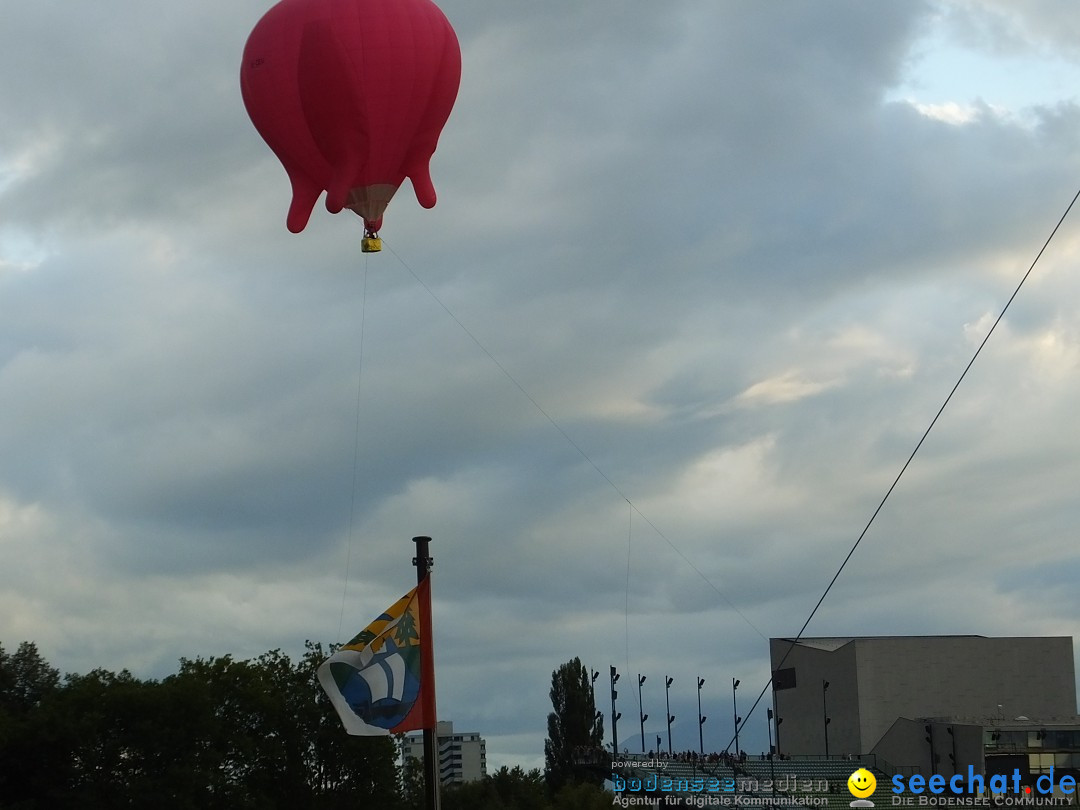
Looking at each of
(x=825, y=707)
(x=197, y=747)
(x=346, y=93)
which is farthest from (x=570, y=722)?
(x=346, y=93)

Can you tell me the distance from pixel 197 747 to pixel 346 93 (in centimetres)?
4120

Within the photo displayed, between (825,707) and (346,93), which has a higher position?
(346,93)

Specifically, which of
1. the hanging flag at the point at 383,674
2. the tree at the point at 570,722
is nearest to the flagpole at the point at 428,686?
the hanging flag at the point at 383,674

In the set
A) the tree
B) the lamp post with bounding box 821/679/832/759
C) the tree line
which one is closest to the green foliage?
the tree line

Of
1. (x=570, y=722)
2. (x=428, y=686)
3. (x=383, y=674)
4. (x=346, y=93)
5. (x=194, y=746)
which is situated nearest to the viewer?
(x=428, y=686)

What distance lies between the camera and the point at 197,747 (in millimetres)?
71375

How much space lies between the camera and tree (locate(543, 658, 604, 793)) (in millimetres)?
106188

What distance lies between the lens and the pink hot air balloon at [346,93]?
39188 millimetres

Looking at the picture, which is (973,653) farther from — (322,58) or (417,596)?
(417,596)

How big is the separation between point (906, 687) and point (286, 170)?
84.3 metres

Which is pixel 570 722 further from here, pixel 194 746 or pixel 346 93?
pixel 346 93

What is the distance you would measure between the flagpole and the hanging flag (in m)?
0.13

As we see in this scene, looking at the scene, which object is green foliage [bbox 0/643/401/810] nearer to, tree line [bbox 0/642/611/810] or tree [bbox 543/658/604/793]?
tree line [bbox 0/642/611/810]

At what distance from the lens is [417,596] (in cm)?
2616
